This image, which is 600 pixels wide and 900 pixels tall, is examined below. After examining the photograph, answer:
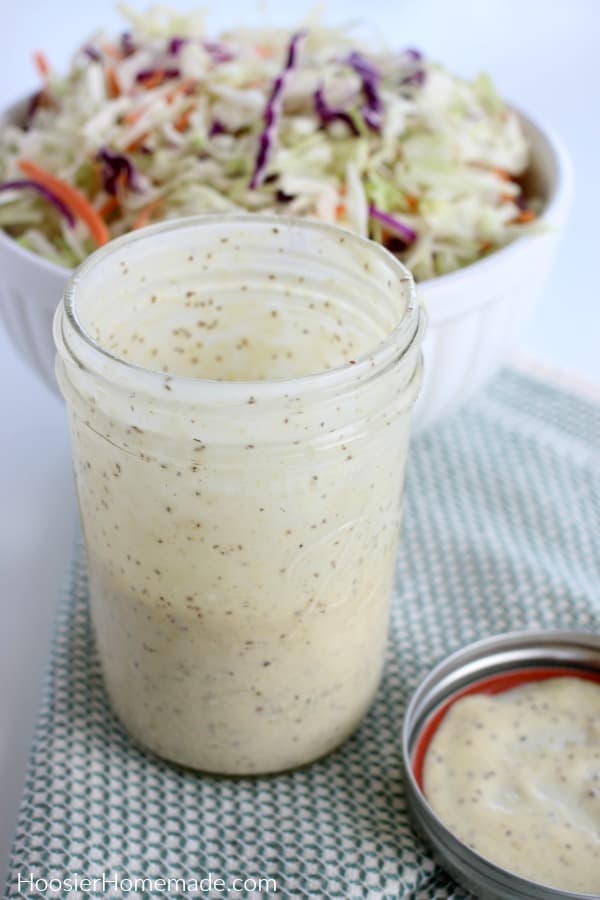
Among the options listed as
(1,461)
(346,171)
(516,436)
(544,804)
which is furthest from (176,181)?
(544,804)

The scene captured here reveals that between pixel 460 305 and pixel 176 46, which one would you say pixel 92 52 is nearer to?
pixel 176 46

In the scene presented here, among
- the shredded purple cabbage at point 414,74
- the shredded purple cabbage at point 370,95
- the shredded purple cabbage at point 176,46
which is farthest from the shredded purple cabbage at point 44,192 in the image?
the shredded purple cabbage at point 414,74

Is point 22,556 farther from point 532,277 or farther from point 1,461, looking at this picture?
point 532,277

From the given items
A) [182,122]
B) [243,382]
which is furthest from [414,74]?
[243,382]

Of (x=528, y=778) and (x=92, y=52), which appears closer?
(x=528, y=778)

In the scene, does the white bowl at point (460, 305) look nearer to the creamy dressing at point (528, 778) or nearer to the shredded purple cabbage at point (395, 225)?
the shredded purple cabbage at point (395, 225)
